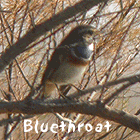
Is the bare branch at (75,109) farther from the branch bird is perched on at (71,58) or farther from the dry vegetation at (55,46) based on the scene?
the dry vegetation at (55,46)

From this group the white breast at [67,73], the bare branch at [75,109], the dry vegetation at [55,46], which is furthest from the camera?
the dry vegetation at [55,46]

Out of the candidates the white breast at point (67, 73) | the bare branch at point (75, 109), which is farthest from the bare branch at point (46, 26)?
the white breast at point (67, 73)

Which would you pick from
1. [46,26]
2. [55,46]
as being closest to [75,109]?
[46,26]

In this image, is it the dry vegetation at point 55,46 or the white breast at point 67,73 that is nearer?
the white breast at point 67,73

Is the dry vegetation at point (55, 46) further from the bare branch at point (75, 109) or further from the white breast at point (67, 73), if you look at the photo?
the bare branch at point (75, 109)

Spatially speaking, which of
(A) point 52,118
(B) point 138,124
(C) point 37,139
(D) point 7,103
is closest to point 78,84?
(A) point 52,118

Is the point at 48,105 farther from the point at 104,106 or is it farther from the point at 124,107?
the point at 124,107

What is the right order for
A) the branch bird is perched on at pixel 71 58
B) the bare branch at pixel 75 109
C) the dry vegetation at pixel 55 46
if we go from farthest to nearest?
the dry vegetation at pixel 55 46 → the branch bird is perched on at pixel 71 58 → the bare branch at pixel 75 109

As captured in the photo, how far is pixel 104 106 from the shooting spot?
157 cm

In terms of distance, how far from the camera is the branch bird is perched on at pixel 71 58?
2.18m

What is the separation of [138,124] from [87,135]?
1.73 metres

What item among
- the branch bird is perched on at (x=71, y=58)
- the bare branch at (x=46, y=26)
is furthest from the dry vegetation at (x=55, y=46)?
the bare branch at (x=46, y=26)

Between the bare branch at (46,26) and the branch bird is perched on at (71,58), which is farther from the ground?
the branch bird is perched on at (71,58)

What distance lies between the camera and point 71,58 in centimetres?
227
